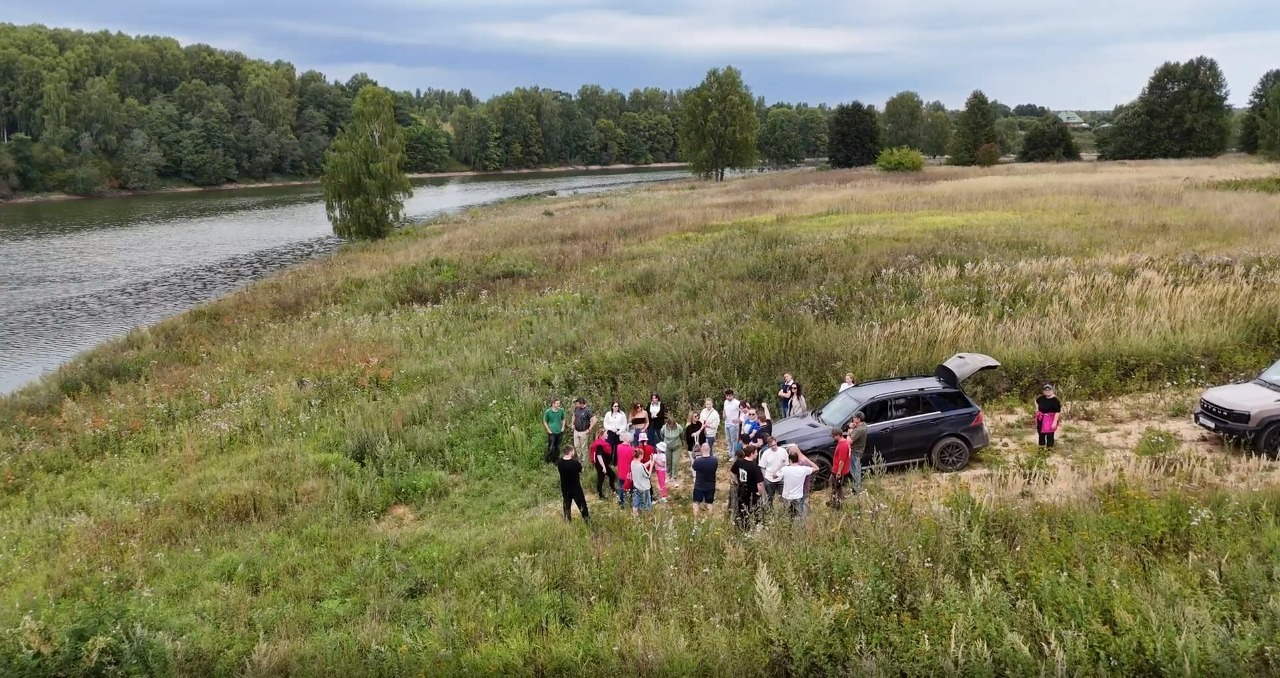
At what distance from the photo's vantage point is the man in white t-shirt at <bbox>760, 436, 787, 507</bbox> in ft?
34.7

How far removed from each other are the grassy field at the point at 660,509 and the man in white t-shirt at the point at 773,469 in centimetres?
105

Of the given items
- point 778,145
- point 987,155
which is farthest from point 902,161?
point 778,145

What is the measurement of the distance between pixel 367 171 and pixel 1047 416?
42.5 meters

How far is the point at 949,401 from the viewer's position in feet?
39.7

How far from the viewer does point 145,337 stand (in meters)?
25.0

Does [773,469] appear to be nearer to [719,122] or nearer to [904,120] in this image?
[719,122]

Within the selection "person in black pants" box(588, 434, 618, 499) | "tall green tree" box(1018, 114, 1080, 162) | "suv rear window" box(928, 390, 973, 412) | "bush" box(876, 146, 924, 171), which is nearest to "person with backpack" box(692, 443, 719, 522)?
"person in black pants" box(588, 434, 618, 499)

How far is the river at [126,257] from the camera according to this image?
1212 inches

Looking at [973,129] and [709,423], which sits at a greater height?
[973,129]

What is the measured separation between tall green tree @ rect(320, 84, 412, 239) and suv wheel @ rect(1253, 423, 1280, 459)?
145 feet

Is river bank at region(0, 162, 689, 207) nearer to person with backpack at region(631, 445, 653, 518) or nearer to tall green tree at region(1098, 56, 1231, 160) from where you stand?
person with backpack at region(631, 445, 653, 518)

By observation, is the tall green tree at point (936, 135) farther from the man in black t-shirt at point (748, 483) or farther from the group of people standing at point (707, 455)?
the man in black t-shirt at point (748, 483)

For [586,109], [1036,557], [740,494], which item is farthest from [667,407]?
[586,109]

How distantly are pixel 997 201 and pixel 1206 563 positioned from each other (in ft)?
115
